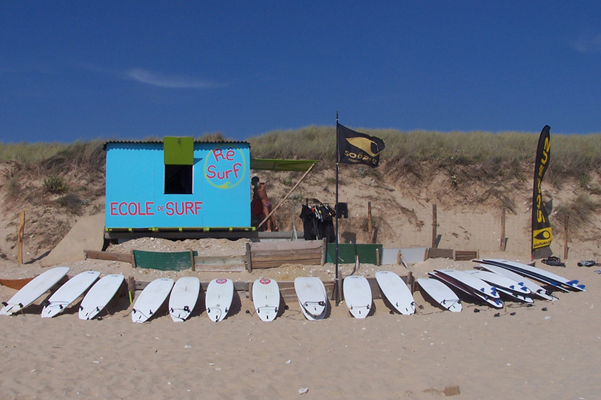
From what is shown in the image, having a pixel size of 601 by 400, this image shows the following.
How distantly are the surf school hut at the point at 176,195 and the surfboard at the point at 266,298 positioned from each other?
3299 mm

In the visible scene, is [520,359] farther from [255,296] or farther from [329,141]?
[329,141]

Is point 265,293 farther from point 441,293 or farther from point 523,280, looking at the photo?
point 523,280

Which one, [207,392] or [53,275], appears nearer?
[207,392]

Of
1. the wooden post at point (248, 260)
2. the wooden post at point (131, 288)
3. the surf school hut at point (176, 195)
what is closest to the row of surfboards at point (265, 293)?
the wooden post at point (131, 288)

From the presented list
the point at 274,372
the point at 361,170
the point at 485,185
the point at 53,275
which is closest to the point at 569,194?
the point at 485,185

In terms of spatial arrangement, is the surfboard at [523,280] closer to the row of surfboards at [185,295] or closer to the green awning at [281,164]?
the row of surfboards at [185,295]

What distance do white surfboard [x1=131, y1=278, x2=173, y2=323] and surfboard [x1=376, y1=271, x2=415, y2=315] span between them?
4381mm

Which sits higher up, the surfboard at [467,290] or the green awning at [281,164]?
the green awning at [281,164]

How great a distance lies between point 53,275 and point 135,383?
5.07 meters

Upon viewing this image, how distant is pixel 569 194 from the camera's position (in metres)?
19.7

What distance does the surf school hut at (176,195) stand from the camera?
13266 millimetres

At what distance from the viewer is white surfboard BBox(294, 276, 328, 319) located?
9.75 m

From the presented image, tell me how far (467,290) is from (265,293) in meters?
4.33

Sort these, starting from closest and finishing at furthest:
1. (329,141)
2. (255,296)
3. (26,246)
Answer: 1. (255,296)
2. (26,246)
3. (329,141)
